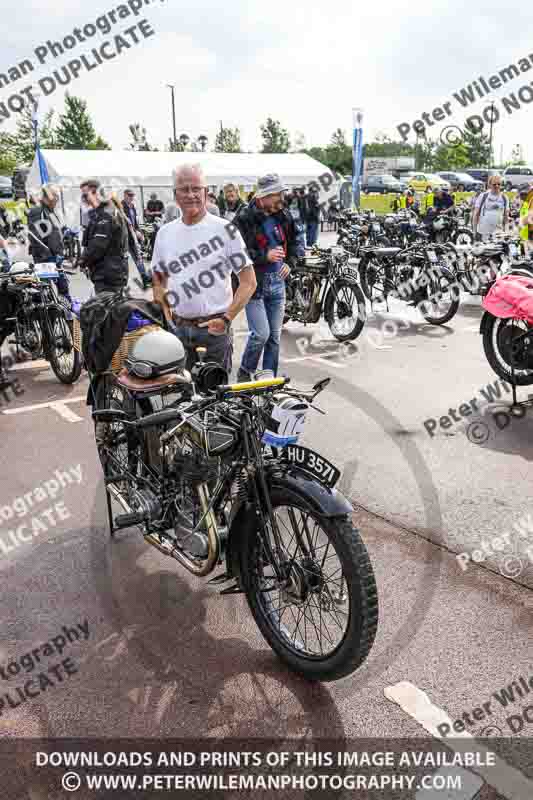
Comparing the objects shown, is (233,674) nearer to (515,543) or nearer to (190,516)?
(190,516)

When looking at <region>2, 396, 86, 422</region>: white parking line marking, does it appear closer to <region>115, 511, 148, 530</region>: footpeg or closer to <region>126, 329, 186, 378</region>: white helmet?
<region>115, 511, 148, 530</region>: footpeg

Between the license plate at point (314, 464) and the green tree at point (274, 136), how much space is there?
8029 cm

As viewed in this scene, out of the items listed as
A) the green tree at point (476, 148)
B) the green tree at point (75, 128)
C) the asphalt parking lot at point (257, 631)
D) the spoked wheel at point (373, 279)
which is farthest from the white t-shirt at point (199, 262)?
the green tree at point (476, 148)

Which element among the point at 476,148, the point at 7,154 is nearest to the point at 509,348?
the point at 7,154

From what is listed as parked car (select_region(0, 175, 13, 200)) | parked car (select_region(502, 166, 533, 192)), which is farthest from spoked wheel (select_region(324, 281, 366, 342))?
parked car (select_region(502, 166, 533, 192))

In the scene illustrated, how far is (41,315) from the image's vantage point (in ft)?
24.5

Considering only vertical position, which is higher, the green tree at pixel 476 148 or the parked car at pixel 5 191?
the green tree at pixel 476 148

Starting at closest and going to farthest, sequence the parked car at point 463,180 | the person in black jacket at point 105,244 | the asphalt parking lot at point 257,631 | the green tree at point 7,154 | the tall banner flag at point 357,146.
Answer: the asphalt parking lot at point 257,631
the person in black jacket at point 105,244
the tall banner flag at point 357,146
the green tree at point 7,154
the parked car at point 463,180

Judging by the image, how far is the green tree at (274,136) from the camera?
7806 cm

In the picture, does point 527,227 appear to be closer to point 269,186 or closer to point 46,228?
point 269,186

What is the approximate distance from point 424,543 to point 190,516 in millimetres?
1435

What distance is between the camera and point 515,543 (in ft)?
12.4

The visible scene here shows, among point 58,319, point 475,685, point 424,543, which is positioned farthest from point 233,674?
point 58,319

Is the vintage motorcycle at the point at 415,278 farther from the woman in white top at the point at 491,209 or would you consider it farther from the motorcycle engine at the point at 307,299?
the woman in white top at the point at 491,209
